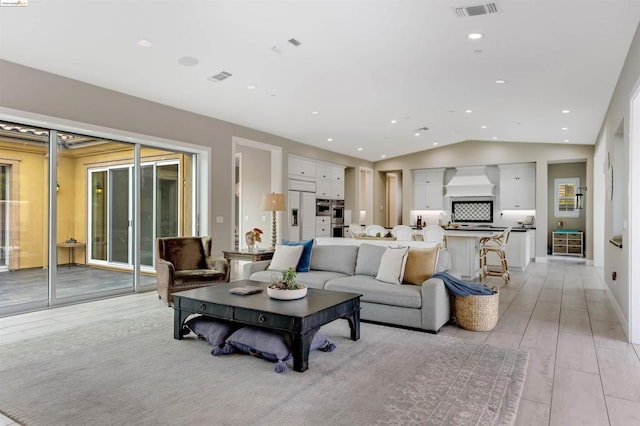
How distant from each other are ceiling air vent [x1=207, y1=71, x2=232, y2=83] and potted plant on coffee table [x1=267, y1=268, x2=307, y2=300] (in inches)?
120

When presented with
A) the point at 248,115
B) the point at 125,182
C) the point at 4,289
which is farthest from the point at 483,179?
the point at 4,289

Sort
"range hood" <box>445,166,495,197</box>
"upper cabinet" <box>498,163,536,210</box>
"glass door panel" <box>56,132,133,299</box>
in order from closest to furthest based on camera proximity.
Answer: "glass door panel" <box>56,132,133,299</box>
"upper cabinet" <box>498,163,536,210</box>
"range hood" <box>445,166,495,197</box>

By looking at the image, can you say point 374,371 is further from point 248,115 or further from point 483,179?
point 483,179

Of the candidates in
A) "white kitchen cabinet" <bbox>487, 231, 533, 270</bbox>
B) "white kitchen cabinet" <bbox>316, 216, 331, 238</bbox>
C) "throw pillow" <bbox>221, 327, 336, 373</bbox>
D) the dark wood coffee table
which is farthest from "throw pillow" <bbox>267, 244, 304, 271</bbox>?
"white kitchen cabinet" <bbox>487, 231, 533, 270</bbox>

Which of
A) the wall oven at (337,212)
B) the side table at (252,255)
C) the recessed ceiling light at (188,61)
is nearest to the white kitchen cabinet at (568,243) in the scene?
the wall oven at (337,212)

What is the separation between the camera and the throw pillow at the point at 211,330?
3422 mm

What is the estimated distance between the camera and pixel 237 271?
8180 millimetres

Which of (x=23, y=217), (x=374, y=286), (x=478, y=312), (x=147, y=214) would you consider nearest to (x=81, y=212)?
(x=23, y=217)

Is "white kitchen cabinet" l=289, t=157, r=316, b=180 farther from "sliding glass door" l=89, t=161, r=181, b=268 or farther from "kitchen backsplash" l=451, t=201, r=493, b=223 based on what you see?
"kitchen backsplash" l=451, t=201, r=493, b=223

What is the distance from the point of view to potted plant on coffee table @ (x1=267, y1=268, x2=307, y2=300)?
3461 mm

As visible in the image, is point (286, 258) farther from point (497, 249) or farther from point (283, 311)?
point (497, 249)

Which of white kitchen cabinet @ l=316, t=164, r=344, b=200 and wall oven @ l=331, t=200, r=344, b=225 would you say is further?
wall oven @ l=331, t=200, r=344, b=225

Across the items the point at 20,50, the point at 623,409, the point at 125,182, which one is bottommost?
the point at 623,409

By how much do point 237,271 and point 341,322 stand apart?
4315mm
